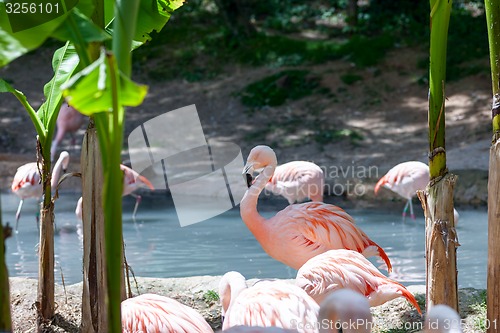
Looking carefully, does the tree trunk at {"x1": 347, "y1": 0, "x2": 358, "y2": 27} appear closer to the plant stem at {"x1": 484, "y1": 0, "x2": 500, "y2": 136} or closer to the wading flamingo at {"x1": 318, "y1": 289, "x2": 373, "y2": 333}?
the plant stem at {"x1": 484, "y1": 0, "x2": 500, "y2": 136}

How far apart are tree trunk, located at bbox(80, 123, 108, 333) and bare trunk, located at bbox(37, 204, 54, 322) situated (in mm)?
378

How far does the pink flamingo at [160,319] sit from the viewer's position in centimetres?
278

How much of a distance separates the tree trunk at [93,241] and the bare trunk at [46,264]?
378mm

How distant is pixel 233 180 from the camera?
27.1 ft

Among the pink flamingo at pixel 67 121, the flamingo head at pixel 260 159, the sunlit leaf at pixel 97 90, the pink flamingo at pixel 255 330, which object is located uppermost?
the pink flamingo at pixel 67 121

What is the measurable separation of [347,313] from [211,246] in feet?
13.1

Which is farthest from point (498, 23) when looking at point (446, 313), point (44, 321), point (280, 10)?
point (280, 10)

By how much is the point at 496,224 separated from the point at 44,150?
6.69 feet

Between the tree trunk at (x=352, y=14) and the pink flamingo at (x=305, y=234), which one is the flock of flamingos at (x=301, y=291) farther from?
the tree trunk at (x=352, y=14)

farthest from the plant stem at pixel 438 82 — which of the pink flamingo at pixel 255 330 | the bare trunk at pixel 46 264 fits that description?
the bare trunk at pixel 46 264

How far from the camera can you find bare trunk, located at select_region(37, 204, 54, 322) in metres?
3.44

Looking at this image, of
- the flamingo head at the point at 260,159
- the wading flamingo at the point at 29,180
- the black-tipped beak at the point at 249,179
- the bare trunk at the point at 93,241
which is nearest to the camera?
the bare trunk at the point at 93,241

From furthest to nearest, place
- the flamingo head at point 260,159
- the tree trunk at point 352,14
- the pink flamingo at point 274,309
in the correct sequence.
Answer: the tree trunk at point 352,14 → the flamingo head at point 260,159 → the pink flamingo at point 274,309

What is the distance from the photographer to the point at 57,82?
353 centimetres
